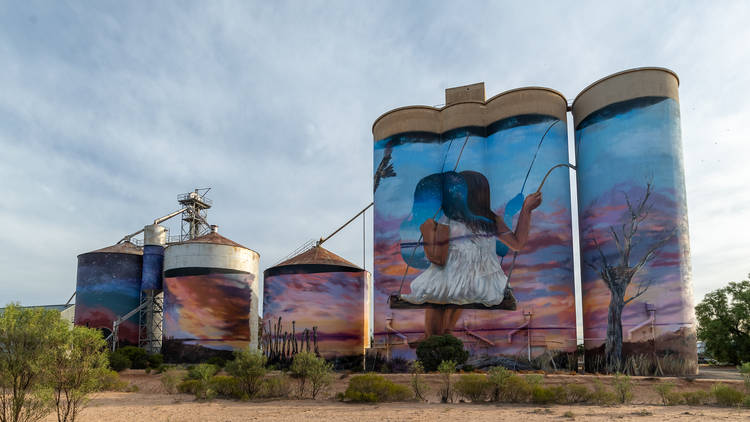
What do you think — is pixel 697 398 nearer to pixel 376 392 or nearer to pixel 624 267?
pixel 624 267

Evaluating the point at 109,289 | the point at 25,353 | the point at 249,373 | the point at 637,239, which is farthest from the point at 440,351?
the point at 109,289

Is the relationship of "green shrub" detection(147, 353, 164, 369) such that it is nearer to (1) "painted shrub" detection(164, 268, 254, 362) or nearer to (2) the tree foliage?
(1) "painted shrub" detection(164, 268, 254, 362)

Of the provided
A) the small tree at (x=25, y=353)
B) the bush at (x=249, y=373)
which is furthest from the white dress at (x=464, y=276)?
the small tree at (x=25, y=353)

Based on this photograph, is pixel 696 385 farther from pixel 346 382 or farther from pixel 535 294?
pixel 346 382

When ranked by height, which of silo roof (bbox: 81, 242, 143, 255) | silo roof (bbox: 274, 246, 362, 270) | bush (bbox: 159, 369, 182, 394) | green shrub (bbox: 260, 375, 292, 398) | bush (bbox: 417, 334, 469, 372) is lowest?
bush (bbox: 159, 369, 182, 394)

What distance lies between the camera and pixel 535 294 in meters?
45.4

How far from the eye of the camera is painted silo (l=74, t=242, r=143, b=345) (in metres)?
67.4

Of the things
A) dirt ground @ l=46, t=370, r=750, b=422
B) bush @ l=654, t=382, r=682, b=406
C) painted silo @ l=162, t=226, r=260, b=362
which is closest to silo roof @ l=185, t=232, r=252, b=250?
painted silo @ l=162, t=226, r=260, b=362

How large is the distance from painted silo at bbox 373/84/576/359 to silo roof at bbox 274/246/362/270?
7.06 meters

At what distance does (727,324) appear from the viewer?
51688mm

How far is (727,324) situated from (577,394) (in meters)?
29.6

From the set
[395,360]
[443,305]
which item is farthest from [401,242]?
[395,360]

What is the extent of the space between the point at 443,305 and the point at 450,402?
55.2ft

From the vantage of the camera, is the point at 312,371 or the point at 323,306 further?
the point at 323,306
